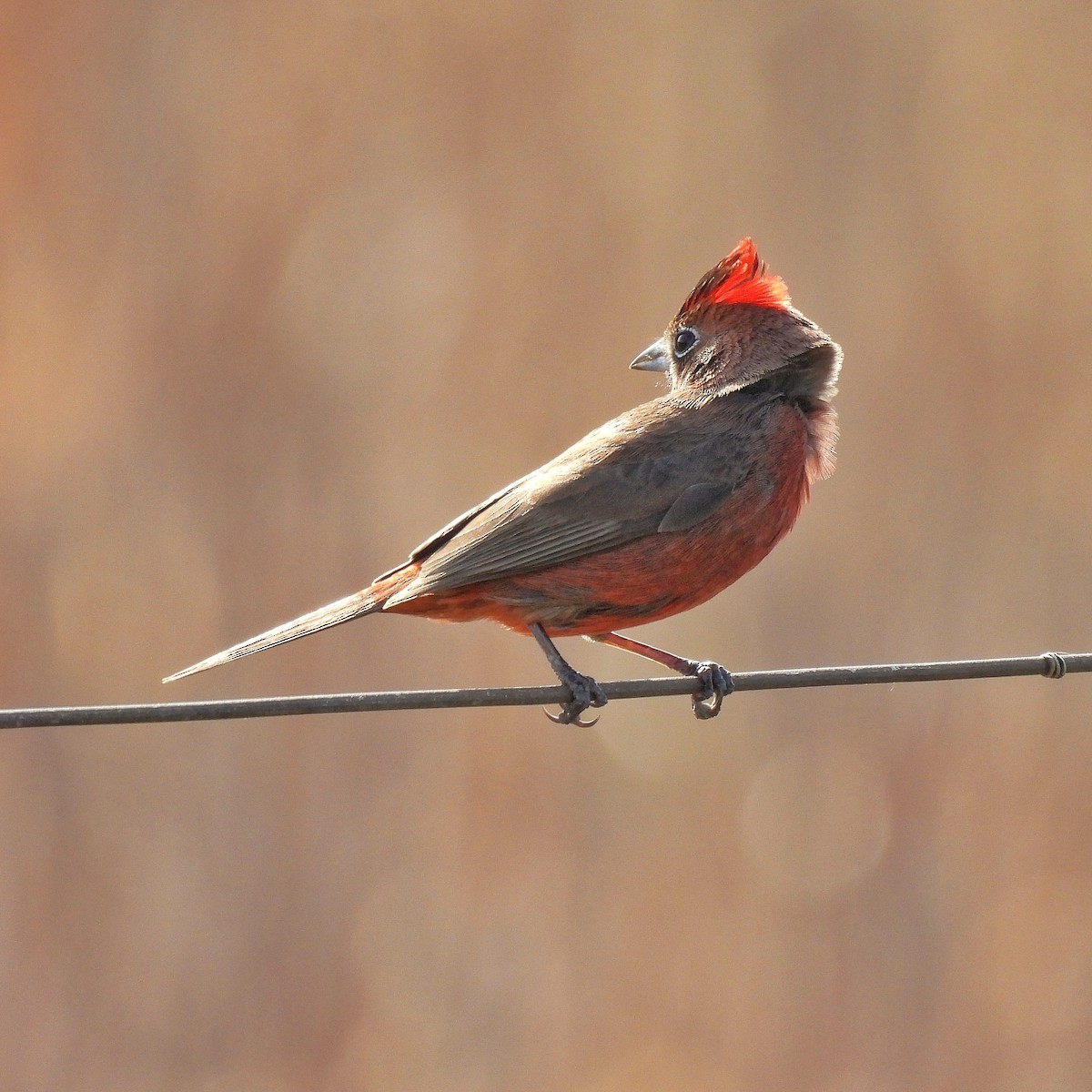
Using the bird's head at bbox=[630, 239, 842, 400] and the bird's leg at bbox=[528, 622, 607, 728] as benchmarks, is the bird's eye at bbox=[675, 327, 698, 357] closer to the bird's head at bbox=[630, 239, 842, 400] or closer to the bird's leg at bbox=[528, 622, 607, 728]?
the bird's head at bbox=[630, 239, 842, 400]

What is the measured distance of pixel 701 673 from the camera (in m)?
4.41

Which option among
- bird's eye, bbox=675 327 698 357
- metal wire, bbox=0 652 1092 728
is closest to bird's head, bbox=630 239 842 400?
bird's eye, bbox=675 327 698 357

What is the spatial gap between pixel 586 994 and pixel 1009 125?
14.9 ft

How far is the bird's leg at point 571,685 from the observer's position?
4109mm

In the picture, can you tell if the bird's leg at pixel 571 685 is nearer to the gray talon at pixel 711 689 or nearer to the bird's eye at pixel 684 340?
the gray talon at pixel 711 689

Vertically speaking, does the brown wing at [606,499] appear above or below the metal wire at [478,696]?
above

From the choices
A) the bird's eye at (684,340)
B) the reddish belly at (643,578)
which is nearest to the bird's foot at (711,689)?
the reddish belly at (643,578)

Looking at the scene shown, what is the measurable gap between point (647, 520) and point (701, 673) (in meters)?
0.49

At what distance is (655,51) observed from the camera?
22.9ft

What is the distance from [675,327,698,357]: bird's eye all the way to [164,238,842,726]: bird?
8.7 inches

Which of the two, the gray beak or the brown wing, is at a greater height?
the gray beak

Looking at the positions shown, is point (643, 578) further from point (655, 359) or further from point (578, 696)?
point (655, 359)

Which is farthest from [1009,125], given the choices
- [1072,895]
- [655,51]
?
[1072,895]

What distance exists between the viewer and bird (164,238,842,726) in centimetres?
437
